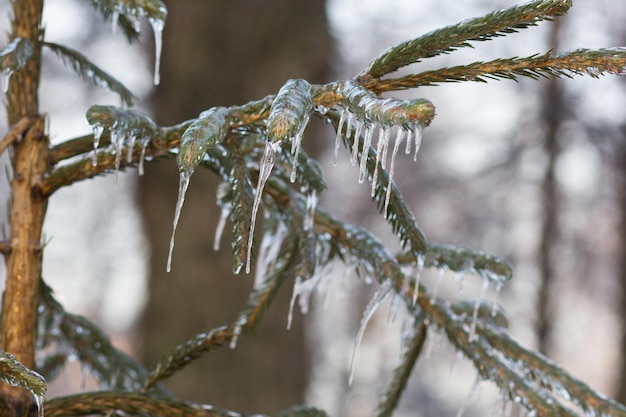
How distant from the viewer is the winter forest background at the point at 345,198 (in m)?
3.43

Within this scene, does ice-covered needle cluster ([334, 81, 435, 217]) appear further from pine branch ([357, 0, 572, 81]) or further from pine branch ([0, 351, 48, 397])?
pine branch ([0, 351, 48, 397])

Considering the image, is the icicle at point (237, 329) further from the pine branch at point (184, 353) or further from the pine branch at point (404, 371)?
the pine branch at point (404, 371)

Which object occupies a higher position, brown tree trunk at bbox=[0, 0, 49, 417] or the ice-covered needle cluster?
the ice-covered needle cluster

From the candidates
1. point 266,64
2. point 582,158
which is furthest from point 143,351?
point 582,158

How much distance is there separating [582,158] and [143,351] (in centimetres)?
620

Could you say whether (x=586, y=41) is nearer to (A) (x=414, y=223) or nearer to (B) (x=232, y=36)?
(B) (x=232, y=36)

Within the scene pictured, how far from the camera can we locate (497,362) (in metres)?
1.07

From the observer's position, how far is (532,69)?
744 mm

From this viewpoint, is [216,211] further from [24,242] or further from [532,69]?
[532,69]

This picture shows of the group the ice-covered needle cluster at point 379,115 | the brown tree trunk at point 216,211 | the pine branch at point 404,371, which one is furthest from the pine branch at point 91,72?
the brown tree trunk at point 216,211

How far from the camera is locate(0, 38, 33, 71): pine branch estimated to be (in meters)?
0.96

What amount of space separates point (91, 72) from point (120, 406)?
55 centimetres

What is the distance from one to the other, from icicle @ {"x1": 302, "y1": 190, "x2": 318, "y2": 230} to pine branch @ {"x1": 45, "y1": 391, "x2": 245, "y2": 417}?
0.30 m

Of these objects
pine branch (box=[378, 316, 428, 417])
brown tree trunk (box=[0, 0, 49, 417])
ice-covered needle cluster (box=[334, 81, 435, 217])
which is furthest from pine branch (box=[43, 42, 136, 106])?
pine branch (box=[378, 316, 428, 417])
